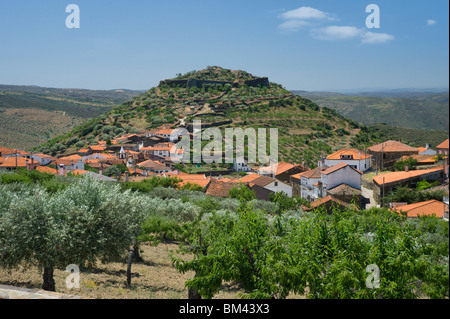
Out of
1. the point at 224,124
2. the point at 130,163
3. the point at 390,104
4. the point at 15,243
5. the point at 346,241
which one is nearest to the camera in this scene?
the point at 346,241

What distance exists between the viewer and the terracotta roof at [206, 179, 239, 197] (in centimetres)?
2794

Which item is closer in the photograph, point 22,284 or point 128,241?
point 22,284

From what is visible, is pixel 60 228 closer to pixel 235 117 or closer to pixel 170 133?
pixel 170 133

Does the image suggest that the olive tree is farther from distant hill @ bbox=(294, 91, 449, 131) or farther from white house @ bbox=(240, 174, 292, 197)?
distant hill @ bbox=(294, 91, 449, 131)

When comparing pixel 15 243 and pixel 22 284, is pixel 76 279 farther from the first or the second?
pixel 15 243

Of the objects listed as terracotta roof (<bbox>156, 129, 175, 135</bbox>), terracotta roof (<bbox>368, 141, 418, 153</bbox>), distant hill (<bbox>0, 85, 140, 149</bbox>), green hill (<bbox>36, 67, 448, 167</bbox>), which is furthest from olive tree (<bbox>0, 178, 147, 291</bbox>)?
terracotta roof (<bbox>156, 129, 175, 135</bbox>)

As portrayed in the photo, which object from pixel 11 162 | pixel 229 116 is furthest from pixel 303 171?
pixel 229 116

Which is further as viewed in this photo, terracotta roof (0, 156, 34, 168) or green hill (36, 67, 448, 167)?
green hill (36, 67, 448, 167)

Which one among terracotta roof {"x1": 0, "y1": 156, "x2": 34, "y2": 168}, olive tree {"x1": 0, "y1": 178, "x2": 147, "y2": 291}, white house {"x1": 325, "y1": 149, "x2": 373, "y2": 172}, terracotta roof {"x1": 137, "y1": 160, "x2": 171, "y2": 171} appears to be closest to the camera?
olive tree {"x1": 0, "y1": 178, "x2": 147, "y2": 291}

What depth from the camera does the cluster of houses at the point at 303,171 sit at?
28142 millimetres

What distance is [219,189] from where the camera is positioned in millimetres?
28703

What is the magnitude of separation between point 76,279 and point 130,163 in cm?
3973

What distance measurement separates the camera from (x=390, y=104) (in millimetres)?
129000
